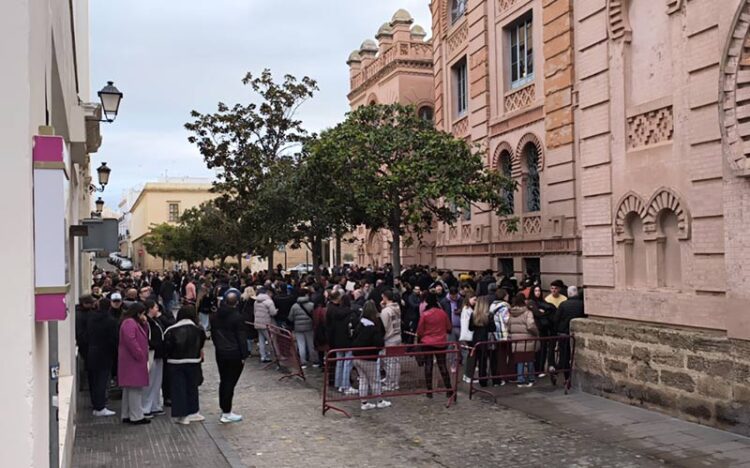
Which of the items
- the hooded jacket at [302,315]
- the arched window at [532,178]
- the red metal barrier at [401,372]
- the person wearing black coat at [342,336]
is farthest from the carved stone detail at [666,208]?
the arched window at [532,178]

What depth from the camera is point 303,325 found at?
14.8m

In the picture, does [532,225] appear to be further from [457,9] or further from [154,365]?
[154,365]

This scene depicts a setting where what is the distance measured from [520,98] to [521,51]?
145 centimetres

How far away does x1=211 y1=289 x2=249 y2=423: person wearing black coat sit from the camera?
10.0 m

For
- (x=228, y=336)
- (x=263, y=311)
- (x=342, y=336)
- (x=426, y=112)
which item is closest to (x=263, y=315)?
(x=263, y=311)

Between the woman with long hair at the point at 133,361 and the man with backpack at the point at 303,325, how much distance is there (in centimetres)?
486

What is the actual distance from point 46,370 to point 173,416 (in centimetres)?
663

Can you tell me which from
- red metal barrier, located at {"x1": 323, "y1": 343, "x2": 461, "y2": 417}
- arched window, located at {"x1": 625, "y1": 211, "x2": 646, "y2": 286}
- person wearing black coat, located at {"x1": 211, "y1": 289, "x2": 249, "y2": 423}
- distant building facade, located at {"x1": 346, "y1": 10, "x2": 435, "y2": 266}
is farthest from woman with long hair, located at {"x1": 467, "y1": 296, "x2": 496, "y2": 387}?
distant building facade, located at {"x1": 346, "y1": 10, "x2": 435, "y2": 266}

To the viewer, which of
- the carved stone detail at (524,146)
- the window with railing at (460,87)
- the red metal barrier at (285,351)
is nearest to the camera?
the red metal barrier at (285,351)

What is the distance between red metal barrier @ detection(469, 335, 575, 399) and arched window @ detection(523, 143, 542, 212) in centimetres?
828

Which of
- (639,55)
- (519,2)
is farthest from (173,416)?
(519,2)

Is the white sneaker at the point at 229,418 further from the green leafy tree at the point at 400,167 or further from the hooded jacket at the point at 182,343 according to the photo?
the green leafy tree at the point at 400,167

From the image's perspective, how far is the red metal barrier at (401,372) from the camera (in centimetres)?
1084

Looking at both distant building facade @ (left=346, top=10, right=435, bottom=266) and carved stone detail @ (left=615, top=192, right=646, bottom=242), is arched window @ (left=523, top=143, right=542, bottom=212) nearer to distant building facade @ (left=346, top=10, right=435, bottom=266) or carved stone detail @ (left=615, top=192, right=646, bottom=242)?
carved stone detail @ (left=615, top=192, right=646, bottom=242)
